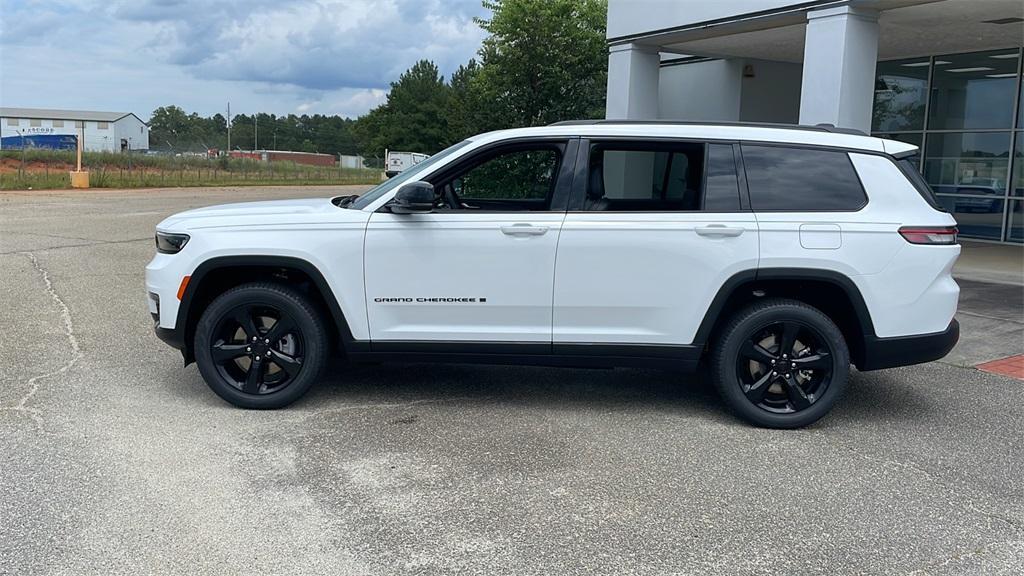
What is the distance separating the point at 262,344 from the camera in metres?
5.14

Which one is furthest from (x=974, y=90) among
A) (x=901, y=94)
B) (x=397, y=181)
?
(x=397, y=181)

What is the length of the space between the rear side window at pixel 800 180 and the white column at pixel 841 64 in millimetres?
5796

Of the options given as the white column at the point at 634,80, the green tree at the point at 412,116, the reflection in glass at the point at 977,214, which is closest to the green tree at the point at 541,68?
the white column at the point at 634,80

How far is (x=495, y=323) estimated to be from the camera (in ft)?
16.5

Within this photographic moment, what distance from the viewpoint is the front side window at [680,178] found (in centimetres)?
504

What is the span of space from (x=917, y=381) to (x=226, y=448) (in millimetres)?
4998

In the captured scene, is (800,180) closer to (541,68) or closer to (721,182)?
(721,182)

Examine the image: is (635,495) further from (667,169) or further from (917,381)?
(917,381)

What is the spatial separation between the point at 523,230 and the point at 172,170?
4560 cm

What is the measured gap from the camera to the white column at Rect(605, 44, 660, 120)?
14078mm

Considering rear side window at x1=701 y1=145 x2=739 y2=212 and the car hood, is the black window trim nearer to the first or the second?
rear side window at x1=701 y1=145 x2=739 y2=212

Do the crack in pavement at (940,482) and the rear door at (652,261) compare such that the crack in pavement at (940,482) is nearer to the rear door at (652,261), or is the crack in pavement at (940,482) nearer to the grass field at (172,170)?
the rear door at (652,261)

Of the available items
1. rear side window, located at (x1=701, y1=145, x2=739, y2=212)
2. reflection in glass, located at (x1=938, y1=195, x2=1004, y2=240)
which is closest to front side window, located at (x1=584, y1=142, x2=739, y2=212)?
rear side window, located at (x1=701, y1=145, x2=739, y2=212)

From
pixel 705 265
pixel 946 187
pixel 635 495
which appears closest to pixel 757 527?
pixel 635 495
